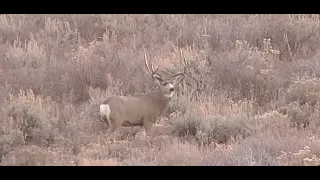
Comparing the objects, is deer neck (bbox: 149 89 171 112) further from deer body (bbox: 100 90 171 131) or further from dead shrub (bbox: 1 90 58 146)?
dead shrub (bbox: 1 90 58 146)

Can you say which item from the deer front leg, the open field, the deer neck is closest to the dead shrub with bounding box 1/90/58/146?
the open field

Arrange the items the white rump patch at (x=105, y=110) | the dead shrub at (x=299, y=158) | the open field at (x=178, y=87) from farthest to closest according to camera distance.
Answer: the white rump patch at (x=105, y=110) < the open field at (x=178, y=87) < the dead shrub at (x=299, y=158)

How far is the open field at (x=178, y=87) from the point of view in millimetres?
9086

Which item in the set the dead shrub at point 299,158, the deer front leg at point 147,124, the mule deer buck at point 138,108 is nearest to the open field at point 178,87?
the dead shrub at point 299,158

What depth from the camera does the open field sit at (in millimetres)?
9086

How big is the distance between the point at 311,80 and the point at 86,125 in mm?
4038

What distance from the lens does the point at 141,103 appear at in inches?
414

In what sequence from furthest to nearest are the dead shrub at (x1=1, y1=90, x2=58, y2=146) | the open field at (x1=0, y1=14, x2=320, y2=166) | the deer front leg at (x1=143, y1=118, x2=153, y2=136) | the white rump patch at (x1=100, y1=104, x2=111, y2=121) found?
the deer front leg at (x1=143, y1=118, x2=153, y2=136) < the dead shrub at (x1=1, y1=90, x2=58, y2=146) < the white rump patch at (x1=100, y1=104, x2=111, y2=121) < the open field at (x1=0, y1=14, x2=320, y2=166)

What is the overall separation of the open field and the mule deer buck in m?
0.26

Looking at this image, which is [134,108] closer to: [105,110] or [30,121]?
[105,110]

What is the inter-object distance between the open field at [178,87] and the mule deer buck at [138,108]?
26 centimetres

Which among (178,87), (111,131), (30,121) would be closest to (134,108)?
(111,131)

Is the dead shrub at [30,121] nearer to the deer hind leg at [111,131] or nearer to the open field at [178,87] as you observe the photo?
the open field at [178,87]

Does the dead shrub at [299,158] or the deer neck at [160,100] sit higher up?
the deer neck at [160,100]
